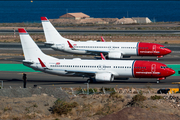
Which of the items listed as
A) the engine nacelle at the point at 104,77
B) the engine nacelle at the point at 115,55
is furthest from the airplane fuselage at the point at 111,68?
the engine nacelle at the point at 115,55

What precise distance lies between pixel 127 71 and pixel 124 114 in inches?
741

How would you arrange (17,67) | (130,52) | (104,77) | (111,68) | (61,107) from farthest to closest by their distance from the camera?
1. (130,52)
2. (17,67)
3. (111,68)
4. (104,77)
5. (61,107)

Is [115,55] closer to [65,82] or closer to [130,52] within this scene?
[130,52]

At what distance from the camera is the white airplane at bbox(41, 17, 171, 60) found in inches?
2751

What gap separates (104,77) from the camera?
48.4 metres

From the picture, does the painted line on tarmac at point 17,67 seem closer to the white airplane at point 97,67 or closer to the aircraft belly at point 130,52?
the aircraft belly at point 130,52

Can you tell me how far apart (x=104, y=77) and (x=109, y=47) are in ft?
76.8

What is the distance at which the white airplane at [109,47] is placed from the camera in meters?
69.9

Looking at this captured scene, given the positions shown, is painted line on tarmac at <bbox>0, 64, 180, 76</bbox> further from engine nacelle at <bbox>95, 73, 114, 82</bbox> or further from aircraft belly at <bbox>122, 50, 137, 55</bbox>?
engine nacelle at <bbox>95, 73, 114, 82</bbox>

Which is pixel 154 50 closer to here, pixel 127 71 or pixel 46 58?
pixel 127 71

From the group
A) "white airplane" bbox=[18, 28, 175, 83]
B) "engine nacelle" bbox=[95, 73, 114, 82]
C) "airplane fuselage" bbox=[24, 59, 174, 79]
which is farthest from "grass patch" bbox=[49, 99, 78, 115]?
"airplane fuselage" bbox=[24, 59, 174, 79]

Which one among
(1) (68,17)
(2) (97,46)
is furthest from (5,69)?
(1) (68,17)

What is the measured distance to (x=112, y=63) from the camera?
49.6m

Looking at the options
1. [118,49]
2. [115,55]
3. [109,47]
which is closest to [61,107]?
[115,55]
